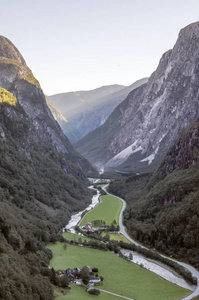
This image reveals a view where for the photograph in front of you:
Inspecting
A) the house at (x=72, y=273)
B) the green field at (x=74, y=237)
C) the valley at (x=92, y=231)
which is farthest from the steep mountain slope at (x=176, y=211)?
the house at (x=72, y=273)

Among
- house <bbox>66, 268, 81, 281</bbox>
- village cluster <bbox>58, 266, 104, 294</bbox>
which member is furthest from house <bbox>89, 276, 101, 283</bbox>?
house <bbox>66, 268, 81, 281</bbox>

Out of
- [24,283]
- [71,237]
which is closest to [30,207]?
[71,237]

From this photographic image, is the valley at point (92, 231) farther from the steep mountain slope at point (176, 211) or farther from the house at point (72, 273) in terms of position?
the house at point (72, 273)

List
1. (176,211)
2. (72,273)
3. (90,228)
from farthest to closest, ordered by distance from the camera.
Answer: (90,228), (176,211), (72,273)

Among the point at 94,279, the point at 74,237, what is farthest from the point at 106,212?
the point at 94,279

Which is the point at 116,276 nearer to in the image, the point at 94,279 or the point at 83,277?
the point at 94,279

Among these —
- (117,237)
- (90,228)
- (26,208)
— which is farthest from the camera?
(90,228)

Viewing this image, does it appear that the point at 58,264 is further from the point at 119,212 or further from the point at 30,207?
the point at 119,212

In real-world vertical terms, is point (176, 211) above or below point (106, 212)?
above
